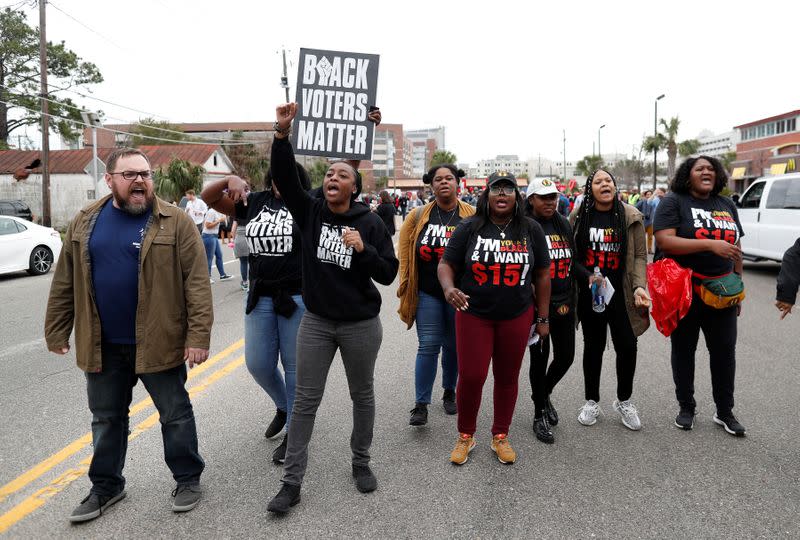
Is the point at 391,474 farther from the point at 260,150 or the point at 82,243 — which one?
the point at 260,150

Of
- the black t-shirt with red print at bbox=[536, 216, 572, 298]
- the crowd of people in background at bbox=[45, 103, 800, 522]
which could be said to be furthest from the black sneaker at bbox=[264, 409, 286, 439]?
the black t-shirt with red print at bbox=[536, 216, 572, 298]

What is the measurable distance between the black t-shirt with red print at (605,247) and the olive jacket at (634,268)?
7 centimetres

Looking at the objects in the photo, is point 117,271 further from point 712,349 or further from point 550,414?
point 712,349

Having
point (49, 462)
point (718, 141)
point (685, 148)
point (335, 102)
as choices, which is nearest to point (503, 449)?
point (49, 462)

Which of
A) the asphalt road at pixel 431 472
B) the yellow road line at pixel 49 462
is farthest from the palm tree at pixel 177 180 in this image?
the yellow road line at pixel 49 462

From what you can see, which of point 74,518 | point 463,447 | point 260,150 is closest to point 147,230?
point 74,518

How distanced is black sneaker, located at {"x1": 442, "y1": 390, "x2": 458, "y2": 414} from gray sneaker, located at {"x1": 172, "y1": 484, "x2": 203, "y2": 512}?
1.98m

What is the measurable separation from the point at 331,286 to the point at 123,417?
1341 mm

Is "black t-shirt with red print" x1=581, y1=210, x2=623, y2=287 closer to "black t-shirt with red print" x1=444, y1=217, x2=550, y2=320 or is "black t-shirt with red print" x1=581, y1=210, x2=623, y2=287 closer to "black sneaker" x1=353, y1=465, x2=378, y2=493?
"black t-shirt with red print" x1=444, y1=217, x2=550, y2=320

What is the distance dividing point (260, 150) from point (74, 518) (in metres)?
58.5

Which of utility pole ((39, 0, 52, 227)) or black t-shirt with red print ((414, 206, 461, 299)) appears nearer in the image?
black t-shirt with red print ((414, 206, 461, 299))

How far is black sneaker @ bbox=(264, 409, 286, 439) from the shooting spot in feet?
13.1

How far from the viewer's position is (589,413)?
169 inches

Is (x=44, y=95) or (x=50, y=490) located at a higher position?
(x=44, y=95)
